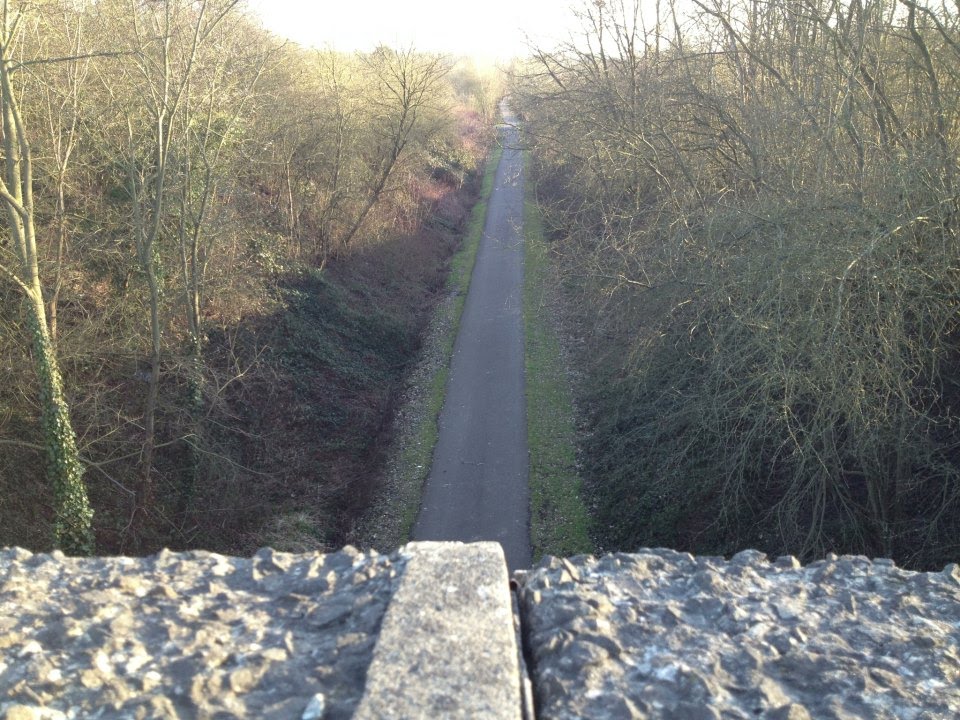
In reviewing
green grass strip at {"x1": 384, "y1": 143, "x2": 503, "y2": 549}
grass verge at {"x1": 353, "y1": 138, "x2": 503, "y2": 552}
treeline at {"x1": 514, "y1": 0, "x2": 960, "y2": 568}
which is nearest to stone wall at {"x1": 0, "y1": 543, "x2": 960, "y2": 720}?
treeline at {"x1": 514, "y1": 0, "x2": 960, "y2": 568}

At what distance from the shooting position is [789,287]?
8.00 m

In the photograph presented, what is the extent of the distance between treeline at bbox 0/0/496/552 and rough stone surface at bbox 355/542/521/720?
9.55m

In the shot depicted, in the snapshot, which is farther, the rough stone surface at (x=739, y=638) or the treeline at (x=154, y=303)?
the treeline at (x=154, y=303)

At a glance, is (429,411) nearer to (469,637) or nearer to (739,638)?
(739,638)

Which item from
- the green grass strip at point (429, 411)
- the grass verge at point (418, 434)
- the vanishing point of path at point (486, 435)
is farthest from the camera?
the green grass strip at point (429, 411)

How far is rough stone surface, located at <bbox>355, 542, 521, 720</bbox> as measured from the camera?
8.84 ft

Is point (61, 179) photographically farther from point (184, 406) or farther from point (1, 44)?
point (184, 406)

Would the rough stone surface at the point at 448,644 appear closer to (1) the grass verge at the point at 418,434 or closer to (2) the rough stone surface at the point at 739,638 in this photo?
(2) the rough stone surface at the point at 739,638

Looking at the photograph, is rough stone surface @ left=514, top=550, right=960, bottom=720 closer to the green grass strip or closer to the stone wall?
the stone wall

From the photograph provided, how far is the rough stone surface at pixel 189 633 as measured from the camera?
281 centimetres

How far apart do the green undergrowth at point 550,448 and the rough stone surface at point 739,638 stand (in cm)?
939

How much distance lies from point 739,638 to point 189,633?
7.64 feet

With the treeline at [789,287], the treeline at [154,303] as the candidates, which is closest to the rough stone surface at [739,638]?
the treeline at [789,287]

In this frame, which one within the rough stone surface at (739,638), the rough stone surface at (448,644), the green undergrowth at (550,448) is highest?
the rough stone surface at (448,644)
